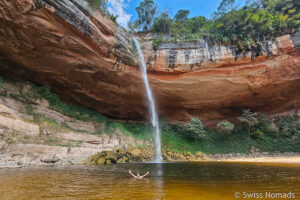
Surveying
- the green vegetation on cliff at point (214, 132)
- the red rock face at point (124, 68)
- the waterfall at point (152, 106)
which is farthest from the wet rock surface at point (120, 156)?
Result: the red rock face at point (124, 68)

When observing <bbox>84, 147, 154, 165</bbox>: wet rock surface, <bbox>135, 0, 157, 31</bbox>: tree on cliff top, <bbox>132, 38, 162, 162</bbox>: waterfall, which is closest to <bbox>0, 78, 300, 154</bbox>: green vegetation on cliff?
<bbox>132, 38, 162, 162</bbox>: waterfall

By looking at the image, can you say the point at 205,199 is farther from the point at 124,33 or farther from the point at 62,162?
the point at 124,33

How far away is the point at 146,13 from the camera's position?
2362 cm

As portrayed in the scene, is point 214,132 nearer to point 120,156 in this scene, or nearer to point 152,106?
point 152,106

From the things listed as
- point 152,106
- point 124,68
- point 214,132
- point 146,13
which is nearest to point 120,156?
point 124,68

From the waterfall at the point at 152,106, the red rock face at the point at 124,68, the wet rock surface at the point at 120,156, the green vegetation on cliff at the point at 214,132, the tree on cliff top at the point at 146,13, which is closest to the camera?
the red rock face at the point at 124,68

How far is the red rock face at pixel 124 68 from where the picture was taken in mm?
10273

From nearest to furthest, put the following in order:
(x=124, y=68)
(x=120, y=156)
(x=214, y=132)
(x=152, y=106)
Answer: (x=120, y=156), (x=124, y=68), (x=152, y=106), (x=214, y=132)

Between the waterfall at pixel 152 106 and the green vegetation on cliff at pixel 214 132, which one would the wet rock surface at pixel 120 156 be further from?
the green vegetation on cliff at pixel 214 132

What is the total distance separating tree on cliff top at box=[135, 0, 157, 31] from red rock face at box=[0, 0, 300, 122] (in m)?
9.06

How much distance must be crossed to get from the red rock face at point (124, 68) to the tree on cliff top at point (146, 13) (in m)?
9.06

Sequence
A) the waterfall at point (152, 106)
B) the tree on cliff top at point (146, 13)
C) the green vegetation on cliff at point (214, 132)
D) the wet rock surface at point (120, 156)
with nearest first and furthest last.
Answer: the wet rock surface at point (120, 156), the waterfall at point (152, 106), the green vegetation on cliff at point (214, 132), the tree on cliff top at point (146, 13)

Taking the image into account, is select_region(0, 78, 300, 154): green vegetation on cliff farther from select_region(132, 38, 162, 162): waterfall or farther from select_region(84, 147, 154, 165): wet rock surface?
select_region(84, 147, 154, 165): wet rock surface

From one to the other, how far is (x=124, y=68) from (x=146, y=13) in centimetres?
1355
